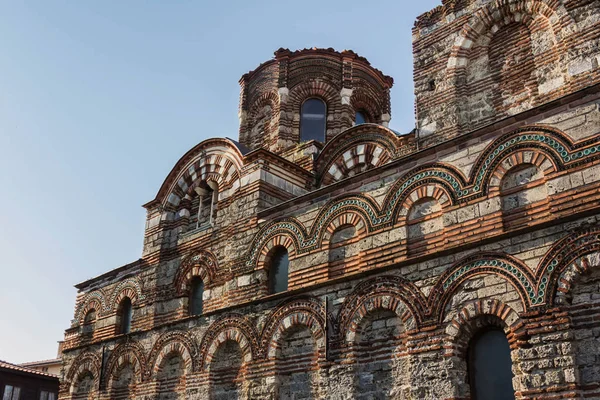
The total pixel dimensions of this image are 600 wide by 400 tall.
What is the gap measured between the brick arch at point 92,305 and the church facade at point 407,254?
55 mm

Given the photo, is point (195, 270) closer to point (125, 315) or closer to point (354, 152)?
point (125, 315)

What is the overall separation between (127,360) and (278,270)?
4.11 metres

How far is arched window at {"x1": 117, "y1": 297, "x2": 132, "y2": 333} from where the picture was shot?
1368 centimetres

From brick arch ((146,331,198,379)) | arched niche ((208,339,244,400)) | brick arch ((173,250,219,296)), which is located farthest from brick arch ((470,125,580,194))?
brick arch ((146,331,198,379))

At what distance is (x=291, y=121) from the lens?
16.9 m

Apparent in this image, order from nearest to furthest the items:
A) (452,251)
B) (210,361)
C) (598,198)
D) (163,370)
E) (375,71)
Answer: (598,198) < (452,251) < (210,361) < (163,370) < (375,71)

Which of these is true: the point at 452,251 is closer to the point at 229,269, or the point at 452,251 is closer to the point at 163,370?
the point at 229,269

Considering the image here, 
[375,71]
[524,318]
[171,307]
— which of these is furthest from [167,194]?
[524,318]

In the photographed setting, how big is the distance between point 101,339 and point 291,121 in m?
7.25

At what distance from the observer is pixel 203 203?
13.6 m

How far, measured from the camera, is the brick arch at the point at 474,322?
7211mm

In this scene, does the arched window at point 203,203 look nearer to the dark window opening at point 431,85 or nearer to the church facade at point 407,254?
the church facade at point 407,254

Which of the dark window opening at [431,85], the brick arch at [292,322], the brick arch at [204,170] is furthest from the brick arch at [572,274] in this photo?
the brick arch at [204,170]

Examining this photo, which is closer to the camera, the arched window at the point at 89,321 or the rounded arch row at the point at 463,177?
the rounded arch row at the point at 463,177
